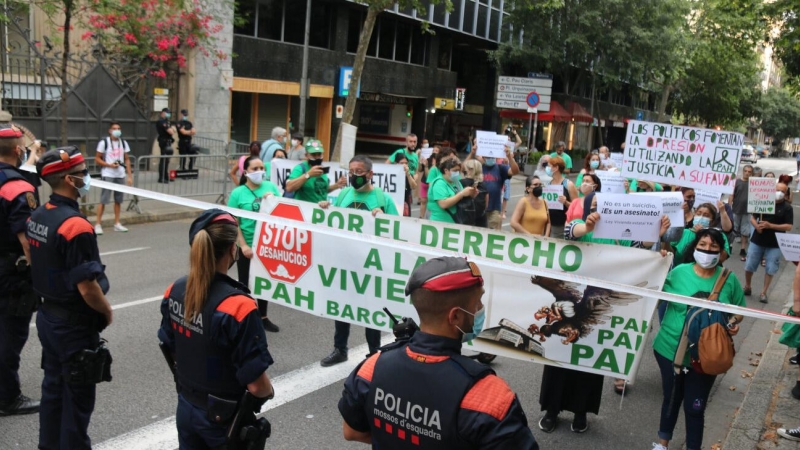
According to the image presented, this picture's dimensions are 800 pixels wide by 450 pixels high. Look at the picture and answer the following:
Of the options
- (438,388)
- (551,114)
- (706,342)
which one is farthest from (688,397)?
(551,114)

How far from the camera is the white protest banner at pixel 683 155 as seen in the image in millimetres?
8031

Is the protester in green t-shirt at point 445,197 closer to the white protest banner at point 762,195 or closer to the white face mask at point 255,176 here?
the white face mask at point 255,176

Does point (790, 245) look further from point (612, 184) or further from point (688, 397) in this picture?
point (612, 184)

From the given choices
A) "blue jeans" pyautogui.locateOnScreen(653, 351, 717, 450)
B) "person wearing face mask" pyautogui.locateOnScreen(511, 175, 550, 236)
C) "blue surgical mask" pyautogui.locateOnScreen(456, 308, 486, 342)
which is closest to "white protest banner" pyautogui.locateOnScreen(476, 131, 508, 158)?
"person wearing face mask" pyautogui.locateOnScreen(511, 175, 550, 236)

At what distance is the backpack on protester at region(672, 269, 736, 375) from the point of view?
4.83 meters

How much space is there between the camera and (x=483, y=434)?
229 centimetres

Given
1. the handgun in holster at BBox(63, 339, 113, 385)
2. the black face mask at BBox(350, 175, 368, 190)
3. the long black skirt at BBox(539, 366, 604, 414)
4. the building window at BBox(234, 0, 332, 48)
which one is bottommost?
the long black skirt at BBox(539, 366, 604, 414)

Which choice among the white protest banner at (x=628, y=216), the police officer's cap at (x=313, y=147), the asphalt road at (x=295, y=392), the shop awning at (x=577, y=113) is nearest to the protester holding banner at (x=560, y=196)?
the asphalt road at (x=295, y=392)

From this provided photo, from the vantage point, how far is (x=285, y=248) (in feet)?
21.9

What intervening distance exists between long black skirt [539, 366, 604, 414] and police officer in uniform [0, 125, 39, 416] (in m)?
3.78

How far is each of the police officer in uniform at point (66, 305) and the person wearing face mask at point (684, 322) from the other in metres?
3.70

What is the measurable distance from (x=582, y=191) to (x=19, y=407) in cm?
533

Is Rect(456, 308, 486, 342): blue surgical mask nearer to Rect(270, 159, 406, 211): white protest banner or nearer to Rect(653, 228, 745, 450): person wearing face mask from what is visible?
Rect(653, 228, 745, 450): person wearing face mask

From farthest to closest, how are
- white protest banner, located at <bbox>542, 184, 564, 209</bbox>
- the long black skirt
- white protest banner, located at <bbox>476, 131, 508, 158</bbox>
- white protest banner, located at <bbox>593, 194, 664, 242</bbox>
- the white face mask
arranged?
1. white protest banner, located at <bbox>476, 131, 508, 158</bbox>
2. white protest banner, located at <bbox>542, 184, 564, 209</bbox>
3. the white face mask
4. white protest banner, located at <bbox>593, 194, 664, 242</bbox>
5. the long black skirt
